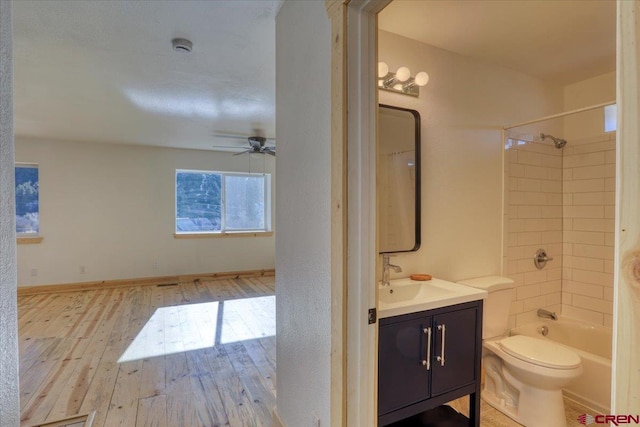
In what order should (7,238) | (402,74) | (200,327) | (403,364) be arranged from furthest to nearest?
(200,327) → (402,74) → (403,364) → (7,238)

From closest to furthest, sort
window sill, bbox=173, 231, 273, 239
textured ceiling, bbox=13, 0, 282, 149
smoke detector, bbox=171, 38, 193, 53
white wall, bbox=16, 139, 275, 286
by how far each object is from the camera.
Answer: textured ceiling, bbox=13, 0, 282, 149 < smoke detector, bbox=171, 38, 193, 53 < white wall, bbox=16, 139, 275, 286 < window sill, bbox=173, 231, 273, 239

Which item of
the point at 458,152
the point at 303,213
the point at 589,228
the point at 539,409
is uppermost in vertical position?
the point at 458,152

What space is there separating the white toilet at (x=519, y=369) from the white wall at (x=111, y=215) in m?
4.62

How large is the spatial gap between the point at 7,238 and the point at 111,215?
5.02m

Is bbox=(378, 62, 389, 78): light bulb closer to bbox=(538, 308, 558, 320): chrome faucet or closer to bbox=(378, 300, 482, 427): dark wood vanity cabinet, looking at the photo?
bbox=(378, 300, 482, 427): dark wood vanity cabinet

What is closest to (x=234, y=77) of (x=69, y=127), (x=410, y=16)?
(x=410, y=16)

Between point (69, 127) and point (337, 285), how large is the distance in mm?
4524

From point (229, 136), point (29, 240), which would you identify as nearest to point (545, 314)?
point (229, 136)

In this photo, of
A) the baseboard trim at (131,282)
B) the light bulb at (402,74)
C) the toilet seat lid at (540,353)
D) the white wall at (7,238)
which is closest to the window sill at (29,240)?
the baseboard trim at (131,282)

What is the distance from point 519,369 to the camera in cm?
188

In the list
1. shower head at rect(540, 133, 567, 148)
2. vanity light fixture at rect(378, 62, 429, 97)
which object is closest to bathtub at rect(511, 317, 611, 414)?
shower head at rect(540, 133, 567, 148)

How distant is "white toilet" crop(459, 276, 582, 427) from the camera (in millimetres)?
1788

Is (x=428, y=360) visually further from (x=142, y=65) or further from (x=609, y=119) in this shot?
(x=142, y=65)

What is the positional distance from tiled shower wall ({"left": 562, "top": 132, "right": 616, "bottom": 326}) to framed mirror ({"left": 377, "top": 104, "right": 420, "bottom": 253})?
1752 mm
